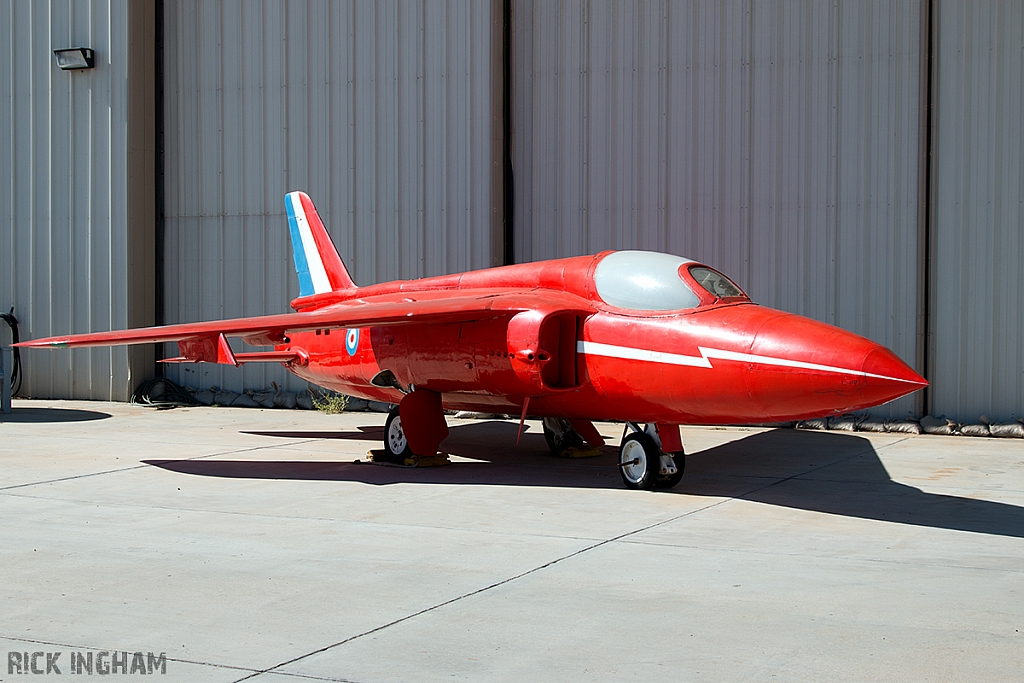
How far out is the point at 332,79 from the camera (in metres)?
16.7

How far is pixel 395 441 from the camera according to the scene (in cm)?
1051

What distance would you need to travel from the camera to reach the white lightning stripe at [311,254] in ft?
43.4

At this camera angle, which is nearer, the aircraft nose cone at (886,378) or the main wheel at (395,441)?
the aircraft nose cone at (886,378)

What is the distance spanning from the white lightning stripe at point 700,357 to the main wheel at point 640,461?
0.81m

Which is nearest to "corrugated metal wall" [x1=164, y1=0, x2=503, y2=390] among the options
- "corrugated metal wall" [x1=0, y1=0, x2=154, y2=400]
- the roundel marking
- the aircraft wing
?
"corrugated metal wall" [x1=0, y1=0, x2=154, y2=400]

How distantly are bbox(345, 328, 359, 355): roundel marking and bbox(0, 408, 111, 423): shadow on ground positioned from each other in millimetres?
5579

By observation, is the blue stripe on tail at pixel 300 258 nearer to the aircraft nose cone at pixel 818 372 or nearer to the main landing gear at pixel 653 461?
the main landing gear at pixel 653 461

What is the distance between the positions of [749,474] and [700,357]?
90.5 inches

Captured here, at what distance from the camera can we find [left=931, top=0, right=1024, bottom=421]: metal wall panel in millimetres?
13516

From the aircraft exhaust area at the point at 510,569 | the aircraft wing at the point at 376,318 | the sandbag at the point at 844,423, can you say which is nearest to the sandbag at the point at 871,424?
the sandbag at the point at 844,423

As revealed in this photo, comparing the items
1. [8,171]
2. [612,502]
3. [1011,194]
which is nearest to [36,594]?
[612,502]

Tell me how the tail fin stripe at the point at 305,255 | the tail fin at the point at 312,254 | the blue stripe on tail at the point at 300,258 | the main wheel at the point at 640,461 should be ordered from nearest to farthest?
the main wheel at the point at 640,461
the tail fin at the point at 312,254
the tail fin stripe at the point at 305,255
the blue stripe on tail at the point at 300,258

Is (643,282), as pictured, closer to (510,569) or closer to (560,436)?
(560,436)

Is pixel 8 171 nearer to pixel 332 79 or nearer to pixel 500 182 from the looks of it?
pixel 332 79
